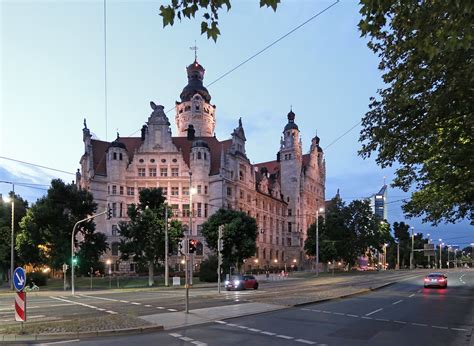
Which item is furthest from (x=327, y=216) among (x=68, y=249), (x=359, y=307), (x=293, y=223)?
(x=359, y=307)

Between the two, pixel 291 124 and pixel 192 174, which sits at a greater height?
pixel 291 124

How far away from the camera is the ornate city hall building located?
83.2 metres

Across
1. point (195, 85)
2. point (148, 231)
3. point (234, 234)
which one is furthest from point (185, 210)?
point (195, 85)

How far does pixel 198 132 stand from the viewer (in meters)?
103

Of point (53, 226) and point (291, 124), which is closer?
point (53, 226)

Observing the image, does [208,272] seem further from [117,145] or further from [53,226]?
[117,145]

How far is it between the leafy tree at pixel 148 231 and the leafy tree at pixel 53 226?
566 centimetres

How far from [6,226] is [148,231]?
61.6ft

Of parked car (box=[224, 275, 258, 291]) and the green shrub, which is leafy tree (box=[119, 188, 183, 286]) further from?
parked car (box=[224, 275, 258, 291])

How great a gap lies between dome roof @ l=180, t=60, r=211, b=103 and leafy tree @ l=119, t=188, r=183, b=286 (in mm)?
53350

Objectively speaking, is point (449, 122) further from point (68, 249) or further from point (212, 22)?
point (68, 249)

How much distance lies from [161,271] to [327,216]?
34.6 metres

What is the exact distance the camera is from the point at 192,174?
3334 inches

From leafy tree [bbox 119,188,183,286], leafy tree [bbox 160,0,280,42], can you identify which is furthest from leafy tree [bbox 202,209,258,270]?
leafy tree [bbox 160,0,280,42]
